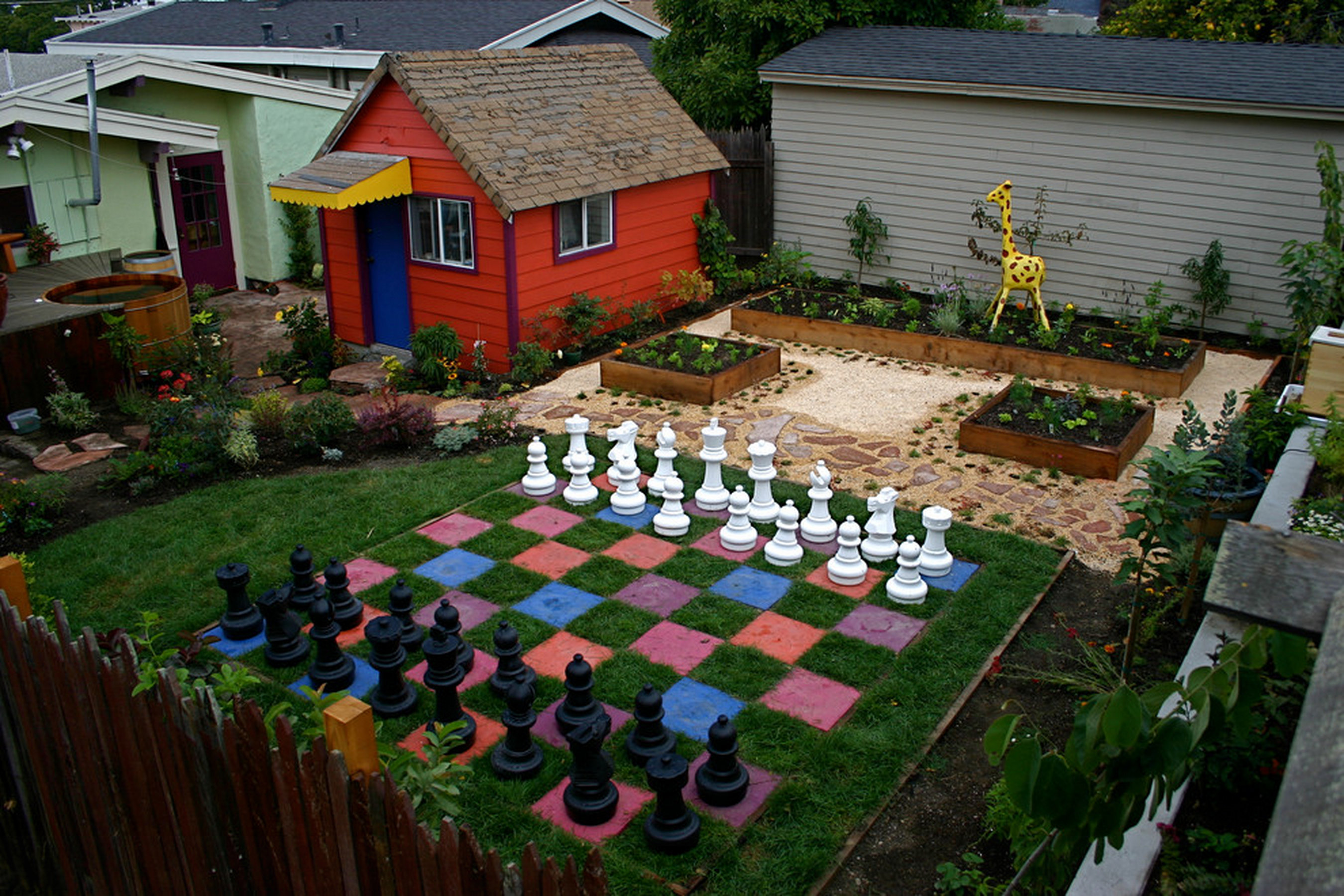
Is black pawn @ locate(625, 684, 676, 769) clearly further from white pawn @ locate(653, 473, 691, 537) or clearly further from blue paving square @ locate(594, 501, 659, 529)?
blue paving square @ locate(594, 501, 659, 529)

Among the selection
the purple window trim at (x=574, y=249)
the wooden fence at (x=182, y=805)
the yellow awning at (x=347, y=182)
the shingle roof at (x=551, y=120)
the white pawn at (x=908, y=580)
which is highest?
the shingle roof at (x=551, y=120)

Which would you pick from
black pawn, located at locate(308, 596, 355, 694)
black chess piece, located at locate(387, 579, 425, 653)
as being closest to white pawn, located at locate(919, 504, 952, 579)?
black chess piece, located at locate(387, 579, 425, 653)

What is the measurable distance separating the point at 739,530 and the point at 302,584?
2.92 meters

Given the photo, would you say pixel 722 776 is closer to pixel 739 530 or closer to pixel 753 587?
pixel 753 587

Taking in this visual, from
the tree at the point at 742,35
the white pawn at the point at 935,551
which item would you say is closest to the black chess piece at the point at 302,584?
the white pawn at the point at 935,551

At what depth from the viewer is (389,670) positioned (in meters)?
5.66

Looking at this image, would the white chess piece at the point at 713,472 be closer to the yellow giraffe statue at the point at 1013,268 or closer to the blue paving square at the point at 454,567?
the blue paving square at the point at 454,567

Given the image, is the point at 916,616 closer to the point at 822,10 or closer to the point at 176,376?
the point at 176,376

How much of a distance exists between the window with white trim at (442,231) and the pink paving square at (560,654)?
634cm

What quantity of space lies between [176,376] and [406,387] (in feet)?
8.04

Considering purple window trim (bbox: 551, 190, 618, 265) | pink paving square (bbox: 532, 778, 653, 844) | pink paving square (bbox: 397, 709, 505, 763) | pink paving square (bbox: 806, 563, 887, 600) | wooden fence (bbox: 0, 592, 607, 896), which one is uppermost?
purple window trim (bbox: 551, 190, 618, 265)

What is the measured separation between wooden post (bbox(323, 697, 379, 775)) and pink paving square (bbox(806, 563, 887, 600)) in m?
4.04

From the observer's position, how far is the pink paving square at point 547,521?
26.0 ft

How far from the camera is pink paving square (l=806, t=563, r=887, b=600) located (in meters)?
7.02
